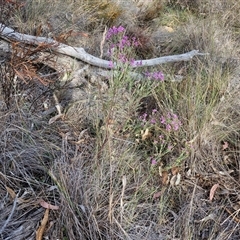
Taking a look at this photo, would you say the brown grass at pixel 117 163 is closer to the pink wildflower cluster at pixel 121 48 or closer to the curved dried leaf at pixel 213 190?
the curved dried leaf at pixel 213 190

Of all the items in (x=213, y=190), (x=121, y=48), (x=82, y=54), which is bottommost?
(x=213, y=190)

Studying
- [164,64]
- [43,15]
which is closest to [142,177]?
[164,64]

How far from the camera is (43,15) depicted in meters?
3.52

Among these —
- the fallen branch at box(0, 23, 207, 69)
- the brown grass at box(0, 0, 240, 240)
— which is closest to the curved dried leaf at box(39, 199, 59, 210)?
the brown grass at box(0, 0, 240, 240)

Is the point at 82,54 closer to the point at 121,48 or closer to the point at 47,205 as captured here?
the point at 121,48

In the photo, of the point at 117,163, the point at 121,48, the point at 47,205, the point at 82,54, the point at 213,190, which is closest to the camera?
the point at 47,205

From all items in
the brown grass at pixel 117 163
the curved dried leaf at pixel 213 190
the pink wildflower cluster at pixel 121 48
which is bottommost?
the curved dried leaf at pixel 213 190

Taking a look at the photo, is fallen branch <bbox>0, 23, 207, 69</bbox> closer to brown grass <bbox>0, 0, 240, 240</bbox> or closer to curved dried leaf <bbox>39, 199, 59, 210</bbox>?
brown grass <bbox>0, 0, 240, 240</bbox>

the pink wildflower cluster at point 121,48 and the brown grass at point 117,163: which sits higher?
the pink wildflower cluster at point 121,48

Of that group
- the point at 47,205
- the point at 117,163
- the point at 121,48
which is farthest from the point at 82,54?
the point at 47,205

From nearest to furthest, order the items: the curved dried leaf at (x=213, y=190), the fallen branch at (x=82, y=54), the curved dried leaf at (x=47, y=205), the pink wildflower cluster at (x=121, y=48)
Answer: the curved dried leaf at (x=47, y=205) → the curved dried leaf at (x=213, y=190) → the pink wildflower cluster at (x=121, y=48) → the fallen branch at (x=82, y=54)

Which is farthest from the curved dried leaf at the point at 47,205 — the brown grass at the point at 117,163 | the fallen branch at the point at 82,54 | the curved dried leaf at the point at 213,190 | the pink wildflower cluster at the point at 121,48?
the fallen branch at the point at 82,54

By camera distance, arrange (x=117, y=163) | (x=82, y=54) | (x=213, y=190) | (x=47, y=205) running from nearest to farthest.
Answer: (x=47, y=205)
(x=117, y=163)
(x=213, y=190)
(x=82, y=54)

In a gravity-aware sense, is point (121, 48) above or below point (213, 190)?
above
